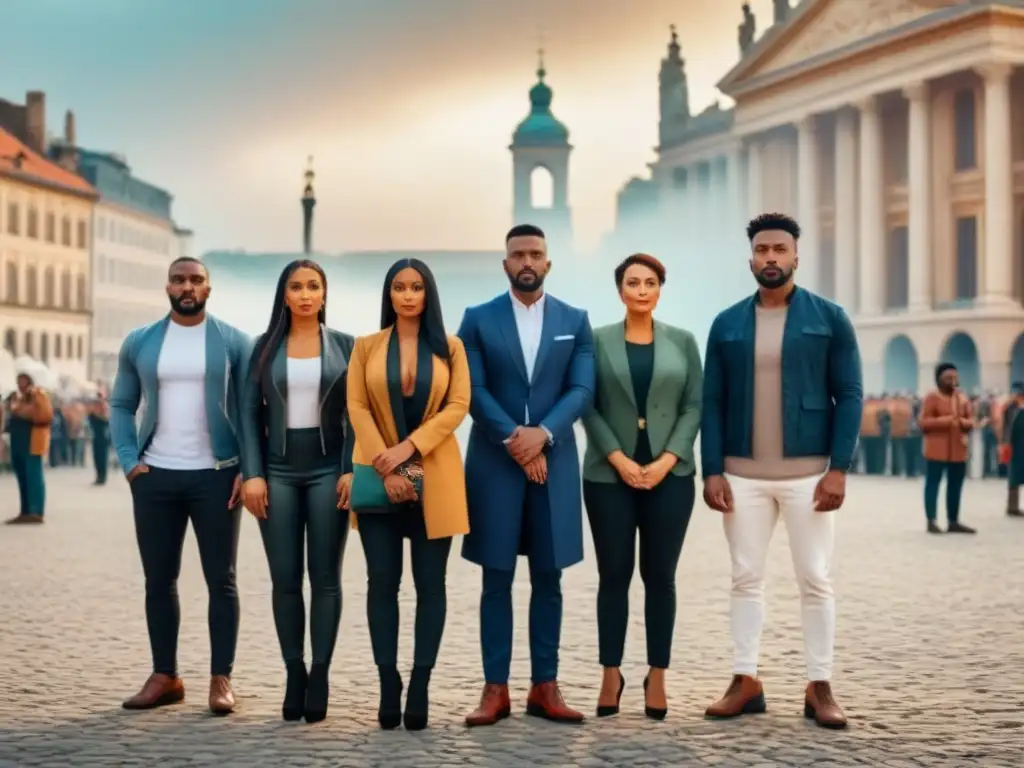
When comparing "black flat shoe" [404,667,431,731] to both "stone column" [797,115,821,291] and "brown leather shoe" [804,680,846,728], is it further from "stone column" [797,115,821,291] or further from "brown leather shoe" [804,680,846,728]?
"stone column" [797,115,821,291]

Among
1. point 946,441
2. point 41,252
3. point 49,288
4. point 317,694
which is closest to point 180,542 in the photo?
point 317,694

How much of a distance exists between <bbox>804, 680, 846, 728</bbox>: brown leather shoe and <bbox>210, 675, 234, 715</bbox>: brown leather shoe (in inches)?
98.3

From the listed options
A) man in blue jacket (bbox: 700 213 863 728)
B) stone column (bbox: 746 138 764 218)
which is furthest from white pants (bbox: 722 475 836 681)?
stone column (bbox: 746 138 764 218)

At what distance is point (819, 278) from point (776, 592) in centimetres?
6172

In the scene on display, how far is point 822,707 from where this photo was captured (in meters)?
8.00

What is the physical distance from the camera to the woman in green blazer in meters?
8.27

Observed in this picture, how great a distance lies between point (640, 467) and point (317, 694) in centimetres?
170

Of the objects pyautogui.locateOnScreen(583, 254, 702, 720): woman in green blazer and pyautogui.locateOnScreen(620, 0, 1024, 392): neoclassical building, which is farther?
pyautogui.locateOnScreen(620, 0, 1024, 392): neoclassical building

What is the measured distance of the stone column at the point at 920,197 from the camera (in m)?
64.9

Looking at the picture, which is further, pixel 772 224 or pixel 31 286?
pixel 31 286

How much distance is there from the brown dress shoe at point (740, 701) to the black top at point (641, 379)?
41.2 inches

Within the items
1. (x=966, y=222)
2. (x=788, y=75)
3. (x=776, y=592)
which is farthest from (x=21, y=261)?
(x=776, y=592)

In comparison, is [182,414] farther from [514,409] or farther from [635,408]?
[635,408]

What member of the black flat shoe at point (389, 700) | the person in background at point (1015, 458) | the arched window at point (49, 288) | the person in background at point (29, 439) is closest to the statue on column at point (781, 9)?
the arched window at point (49, 288)
